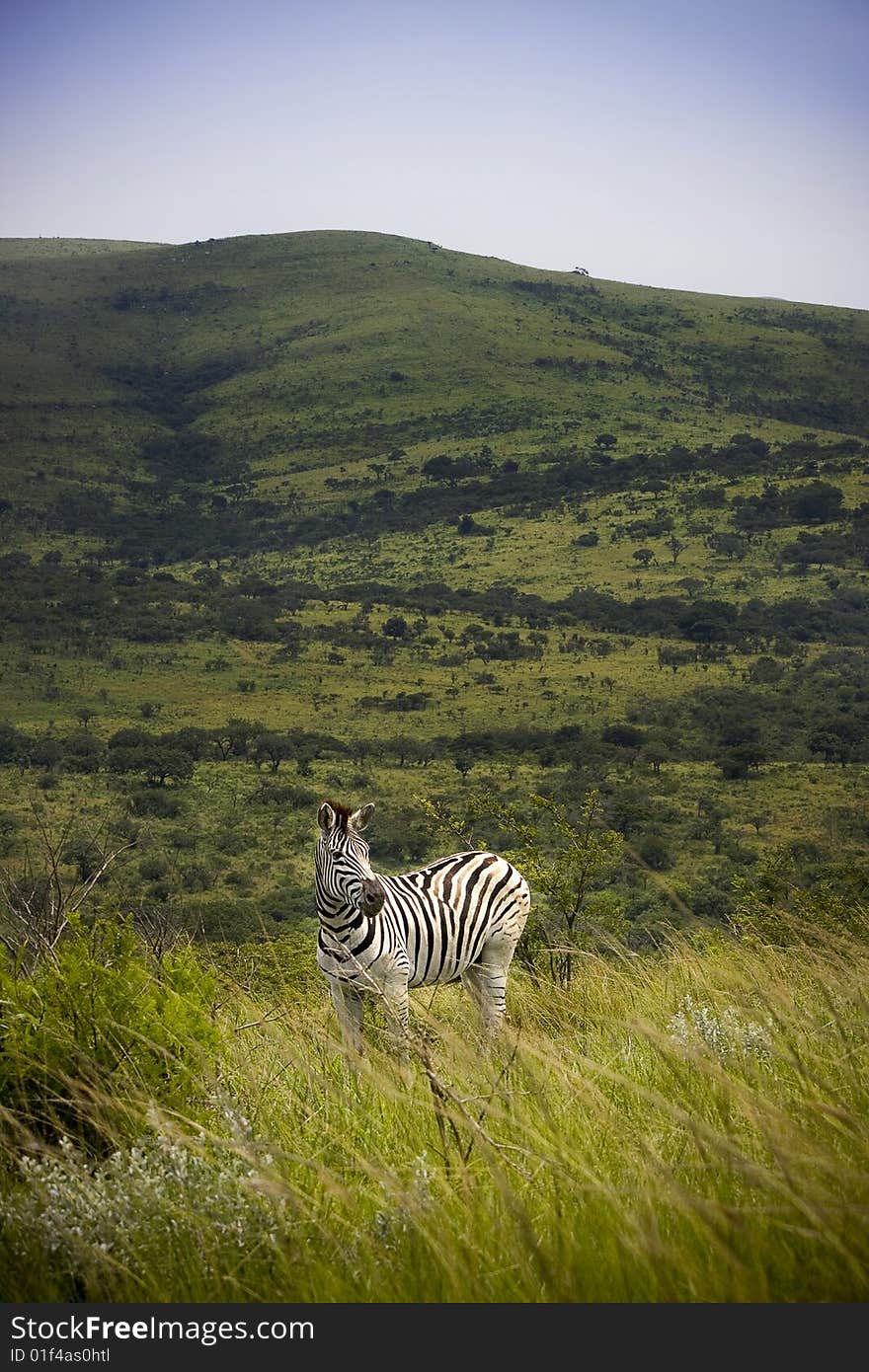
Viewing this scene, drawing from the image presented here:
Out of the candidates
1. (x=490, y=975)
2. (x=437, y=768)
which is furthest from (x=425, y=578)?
(x=490, y=975)

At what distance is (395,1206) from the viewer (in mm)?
3057

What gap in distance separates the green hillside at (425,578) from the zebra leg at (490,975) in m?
2.05

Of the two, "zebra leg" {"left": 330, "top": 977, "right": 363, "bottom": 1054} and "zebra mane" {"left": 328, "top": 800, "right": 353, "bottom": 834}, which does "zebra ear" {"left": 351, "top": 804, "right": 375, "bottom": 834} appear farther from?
"zebra leg" {"left": 330, "top": 977, "right": 363, "bottom": 1054}

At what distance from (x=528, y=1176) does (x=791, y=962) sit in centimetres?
425

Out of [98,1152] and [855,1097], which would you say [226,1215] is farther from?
[855,1097]

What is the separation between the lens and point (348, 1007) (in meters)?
5.97

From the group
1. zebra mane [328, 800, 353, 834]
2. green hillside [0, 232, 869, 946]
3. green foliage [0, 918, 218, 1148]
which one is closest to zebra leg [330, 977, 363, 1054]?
zebra mane [328, 800, 353, 834]

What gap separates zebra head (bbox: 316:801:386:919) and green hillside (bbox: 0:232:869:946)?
3.67ft

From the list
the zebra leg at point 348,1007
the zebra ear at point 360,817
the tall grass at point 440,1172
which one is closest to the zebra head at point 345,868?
the zebra ear at point 360,817

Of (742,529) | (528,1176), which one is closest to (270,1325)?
(528,1176)

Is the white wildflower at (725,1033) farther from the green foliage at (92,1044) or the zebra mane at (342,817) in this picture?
the zebra mane at (342,817)

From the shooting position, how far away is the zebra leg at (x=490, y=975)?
6.89 m

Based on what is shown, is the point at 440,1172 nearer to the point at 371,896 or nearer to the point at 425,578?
the point at 371,896

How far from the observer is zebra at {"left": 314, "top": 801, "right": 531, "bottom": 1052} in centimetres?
613
